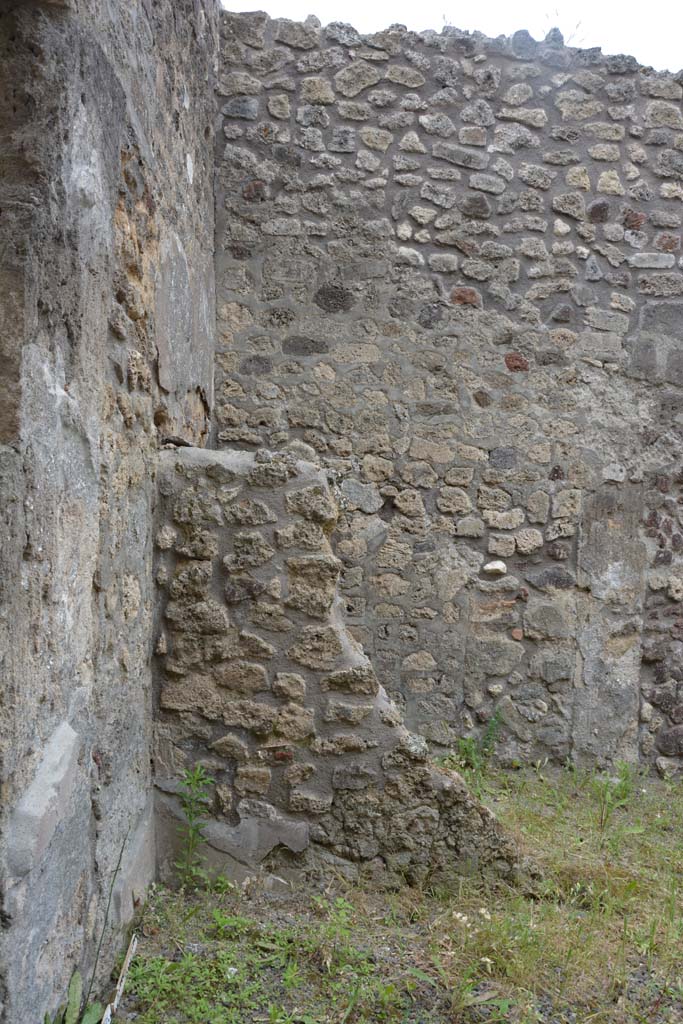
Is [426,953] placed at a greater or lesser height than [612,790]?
greater

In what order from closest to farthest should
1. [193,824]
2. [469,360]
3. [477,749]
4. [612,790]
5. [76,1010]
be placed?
[76,1010], [193,824], [612,790], [477,749], [469,360]

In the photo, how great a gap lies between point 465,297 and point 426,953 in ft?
10.3

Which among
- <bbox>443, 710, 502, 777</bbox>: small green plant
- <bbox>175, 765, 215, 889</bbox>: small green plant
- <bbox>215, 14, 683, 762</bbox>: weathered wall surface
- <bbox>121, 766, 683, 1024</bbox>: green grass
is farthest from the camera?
<bbox>215, 14, 683, 762</bbox>: weathered wall surface

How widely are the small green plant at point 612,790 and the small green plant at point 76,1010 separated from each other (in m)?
2.32

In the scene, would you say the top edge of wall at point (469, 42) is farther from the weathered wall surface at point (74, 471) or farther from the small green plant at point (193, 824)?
the small green plant at point (193, 824)

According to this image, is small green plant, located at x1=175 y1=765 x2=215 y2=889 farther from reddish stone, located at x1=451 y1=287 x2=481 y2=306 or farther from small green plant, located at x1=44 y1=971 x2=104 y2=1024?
reddish stone, located at x1=451 y1=287 x2=481 y2=306

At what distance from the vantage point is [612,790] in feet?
13.1

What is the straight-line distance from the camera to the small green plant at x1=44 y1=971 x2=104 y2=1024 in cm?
170

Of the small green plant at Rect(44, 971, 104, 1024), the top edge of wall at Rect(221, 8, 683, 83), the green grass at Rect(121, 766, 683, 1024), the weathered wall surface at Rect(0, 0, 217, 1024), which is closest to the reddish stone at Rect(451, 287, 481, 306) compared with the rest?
the top edge of wall at Rect(221, 8, 683, 83)

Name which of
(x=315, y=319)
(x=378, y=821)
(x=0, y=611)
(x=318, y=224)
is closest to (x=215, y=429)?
(x=315, y=319)

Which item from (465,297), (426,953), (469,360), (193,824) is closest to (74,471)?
(193,824)

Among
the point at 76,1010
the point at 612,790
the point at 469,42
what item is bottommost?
the point at 612,790

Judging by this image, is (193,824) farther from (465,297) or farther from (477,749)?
(465,297)

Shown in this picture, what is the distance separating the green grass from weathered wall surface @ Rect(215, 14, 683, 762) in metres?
1.41
